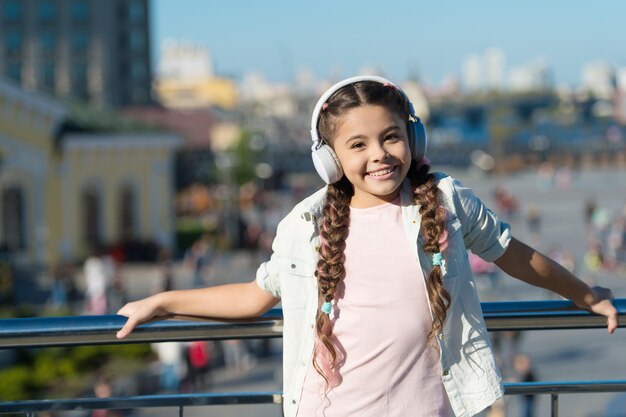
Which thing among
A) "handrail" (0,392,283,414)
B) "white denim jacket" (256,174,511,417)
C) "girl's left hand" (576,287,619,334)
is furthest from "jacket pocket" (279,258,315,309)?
"girl's left hand" (576,287,619,334)

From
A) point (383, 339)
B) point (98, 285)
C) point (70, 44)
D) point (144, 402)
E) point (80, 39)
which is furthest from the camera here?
point (70, 44)

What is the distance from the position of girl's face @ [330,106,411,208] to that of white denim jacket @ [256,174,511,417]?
0.09 m

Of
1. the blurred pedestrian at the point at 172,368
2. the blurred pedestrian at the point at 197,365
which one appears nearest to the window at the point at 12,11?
the blurred pedestrian at the point at 172,368

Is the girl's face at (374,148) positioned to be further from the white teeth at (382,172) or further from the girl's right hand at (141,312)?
the girl's right hand at (141,312)

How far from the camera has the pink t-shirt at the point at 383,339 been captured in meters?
2.66

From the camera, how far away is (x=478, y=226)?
110 inches

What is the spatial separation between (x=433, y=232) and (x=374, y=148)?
0.76 feet

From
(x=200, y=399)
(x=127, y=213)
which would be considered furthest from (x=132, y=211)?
(x=200, y=399)

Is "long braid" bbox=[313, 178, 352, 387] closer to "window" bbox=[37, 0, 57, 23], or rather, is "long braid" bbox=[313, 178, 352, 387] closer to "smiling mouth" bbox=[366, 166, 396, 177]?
"smiling mouth" bbox=[366, 166, 396, 177]

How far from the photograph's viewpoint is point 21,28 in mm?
69688

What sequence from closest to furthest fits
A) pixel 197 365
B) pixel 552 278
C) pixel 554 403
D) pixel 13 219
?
pixel 552 278
pixel 554 403
pixel 197 365
pixel 13 219

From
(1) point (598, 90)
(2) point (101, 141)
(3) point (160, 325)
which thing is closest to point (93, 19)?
(2) point (101, 141)

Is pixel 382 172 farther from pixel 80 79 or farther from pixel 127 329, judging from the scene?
pixel 80 79

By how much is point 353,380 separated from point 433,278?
0.29m
